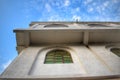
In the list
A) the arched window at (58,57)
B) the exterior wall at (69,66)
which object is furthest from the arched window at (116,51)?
the arched window at (58,57)

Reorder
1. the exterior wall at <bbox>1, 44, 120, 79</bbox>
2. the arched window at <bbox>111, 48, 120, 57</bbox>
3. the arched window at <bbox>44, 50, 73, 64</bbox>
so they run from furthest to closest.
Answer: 1. the arched window at <bbox>111, 48, 120, 57</bbox>
2. the arched window at <bbox>44, 50, 73, 64</bbox>
3. the exterior wall at <bbox>1, 44, 120, 79</bbox>

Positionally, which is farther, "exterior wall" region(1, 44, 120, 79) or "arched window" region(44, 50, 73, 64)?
"arched window" region(44, 50, 73, 64)

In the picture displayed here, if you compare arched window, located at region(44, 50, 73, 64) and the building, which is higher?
the building

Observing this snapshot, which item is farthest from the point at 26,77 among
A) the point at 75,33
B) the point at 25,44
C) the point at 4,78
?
the point at 75,33

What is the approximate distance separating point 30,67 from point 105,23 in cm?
1085

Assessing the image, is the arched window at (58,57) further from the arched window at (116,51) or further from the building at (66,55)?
the arched window at (116,51)

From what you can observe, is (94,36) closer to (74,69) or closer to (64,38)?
(64,38)

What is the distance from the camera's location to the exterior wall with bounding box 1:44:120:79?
520 centimetres

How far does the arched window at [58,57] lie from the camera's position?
720 centimetres

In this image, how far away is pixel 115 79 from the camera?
497cm

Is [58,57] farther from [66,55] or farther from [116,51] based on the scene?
[116,51]

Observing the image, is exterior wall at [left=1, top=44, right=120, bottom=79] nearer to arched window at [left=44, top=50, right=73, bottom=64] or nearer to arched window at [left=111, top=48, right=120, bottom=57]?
arched window at [left=44, top=50, right=73, bottom=64]

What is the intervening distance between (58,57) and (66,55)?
513 millimetres

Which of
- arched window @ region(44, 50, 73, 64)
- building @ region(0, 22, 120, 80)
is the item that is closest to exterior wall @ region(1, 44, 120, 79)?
building @ region(0, 22, 120, 80)
